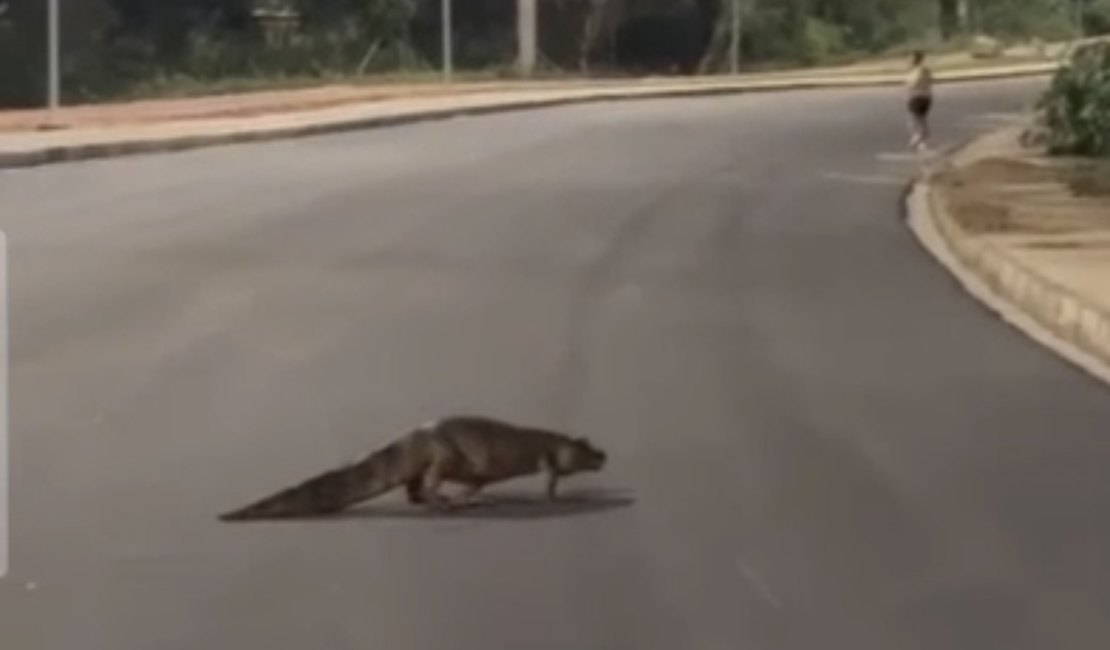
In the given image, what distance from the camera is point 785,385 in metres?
15.4

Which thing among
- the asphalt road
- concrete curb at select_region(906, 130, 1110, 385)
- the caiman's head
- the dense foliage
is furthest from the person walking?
the caiman's head

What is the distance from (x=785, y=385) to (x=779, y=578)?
5.07 meters

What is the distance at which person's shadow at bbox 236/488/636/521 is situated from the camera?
11.4 meters

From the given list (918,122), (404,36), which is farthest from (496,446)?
(404,36)

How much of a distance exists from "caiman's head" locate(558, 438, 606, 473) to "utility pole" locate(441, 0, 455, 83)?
154 ft

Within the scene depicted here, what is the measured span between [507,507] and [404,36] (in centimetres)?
4941

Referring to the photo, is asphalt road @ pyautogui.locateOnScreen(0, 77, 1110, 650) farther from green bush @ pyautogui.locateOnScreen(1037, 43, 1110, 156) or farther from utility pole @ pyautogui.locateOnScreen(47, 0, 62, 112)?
utility pole @ pyautogui.locateOnScreen(47, 0, 62, 112)

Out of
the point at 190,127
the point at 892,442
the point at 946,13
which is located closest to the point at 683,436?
the point at 892,442

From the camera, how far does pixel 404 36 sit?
60.7 meters

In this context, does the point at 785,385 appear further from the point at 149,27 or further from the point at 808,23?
the point at 808,23

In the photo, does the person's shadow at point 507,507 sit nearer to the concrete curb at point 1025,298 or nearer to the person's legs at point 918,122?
the concrete curb at point 1025,298

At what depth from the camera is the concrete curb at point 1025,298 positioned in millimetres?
16781

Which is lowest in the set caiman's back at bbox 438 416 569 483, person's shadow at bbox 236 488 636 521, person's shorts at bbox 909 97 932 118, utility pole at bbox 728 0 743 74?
utility pole at bbox 728 0 743 74

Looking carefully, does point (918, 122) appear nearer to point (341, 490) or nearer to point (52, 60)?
point (52, 60)
